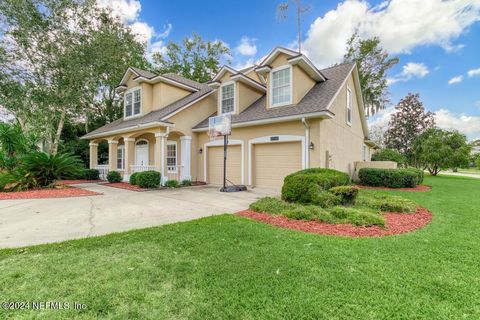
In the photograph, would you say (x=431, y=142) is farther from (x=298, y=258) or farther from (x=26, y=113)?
(x=26, y=113)

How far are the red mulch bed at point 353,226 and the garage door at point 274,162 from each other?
4491 mm

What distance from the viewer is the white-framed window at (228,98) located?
13219 mm

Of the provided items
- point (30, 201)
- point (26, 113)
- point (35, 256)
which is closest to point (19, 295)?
point (35, 256)

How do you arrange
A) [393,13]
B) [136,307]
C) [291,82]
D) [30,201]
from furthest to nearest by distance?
[393,13], [291,82], [30,201], [136,307]

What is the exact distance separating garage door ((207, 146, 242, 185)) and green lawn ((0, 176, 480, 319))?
7802 mm

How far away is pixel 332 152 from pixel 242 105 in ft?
17.9

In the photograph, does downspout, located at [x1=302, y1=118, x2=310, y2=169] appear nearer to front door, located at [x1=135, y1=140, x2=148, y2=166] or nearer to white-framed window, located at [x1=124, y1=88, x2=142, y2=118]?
front door, located at [x1=135, y1=140, x2=148, y2=166]

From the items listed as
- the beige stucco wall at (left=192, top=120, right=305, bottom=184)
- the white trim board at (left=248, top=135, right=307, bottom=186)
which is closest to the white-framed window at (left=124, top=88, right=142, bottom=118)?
the beige stucco wall at (left=192, top=120, right=305, bottom=184)

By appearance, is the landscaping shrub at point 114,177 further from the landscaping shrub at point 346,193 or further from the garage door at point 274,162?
the landscaping shrub at point 346,193

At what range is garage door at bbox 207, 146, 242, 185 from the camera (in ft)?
40.2

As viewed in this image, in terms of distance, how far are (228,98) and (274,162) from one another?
4.96 meters

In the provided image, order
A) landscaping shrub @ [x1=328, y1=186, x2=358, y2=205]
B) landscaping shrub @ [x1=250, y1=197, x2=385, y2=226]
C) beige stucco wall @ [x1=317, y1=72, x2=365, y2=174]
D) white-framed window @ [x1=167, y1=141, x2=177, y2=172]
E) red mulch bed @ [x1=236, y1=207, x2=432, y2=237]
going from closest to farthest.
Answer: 1. red mulch bed @ [x1=236, y1=207, x2=432, y2=237]
2. landscaping shrub @ [x1=250, y1=197, x2=385, y2=226]
3. landscaping shrub @ [x1=328, y1=186, x2=358, y2=205]
4. beige stucco wall @ [x1=317, y1=72, x2=365, y2=174]
5. white-framed window @ [x1=167, y1=141, x2=177, y2=172]

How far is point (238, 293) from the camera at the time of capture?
2539mm

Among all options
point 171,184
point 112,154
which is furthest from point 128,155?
point 171,184
